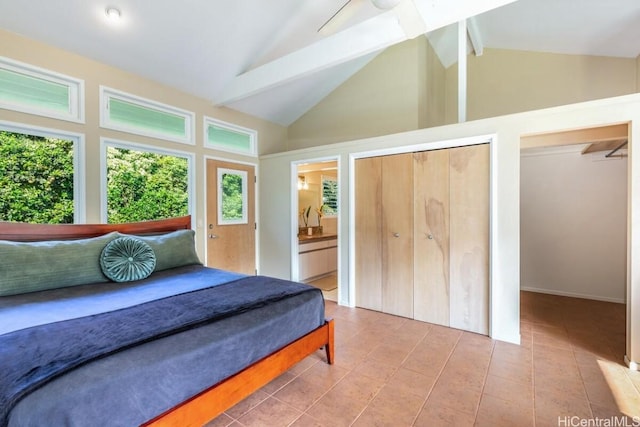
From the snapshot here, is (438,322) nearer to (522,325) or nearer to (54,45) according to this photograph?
(522,325)

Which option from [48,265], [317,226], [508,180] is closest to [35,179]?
[48,265]

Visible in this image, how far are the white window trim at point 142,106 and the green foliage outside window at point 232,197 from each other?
75cm

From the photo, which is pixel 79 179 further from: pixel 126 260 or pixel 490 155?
pixel 490 155

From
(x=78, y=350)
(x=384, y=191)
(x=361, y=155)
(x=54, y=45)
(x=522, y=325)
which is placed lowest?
(x=522, y=325)

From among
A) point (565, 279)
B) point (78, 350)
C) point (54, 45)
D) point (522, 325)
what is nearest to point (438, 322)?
point (522, 325)

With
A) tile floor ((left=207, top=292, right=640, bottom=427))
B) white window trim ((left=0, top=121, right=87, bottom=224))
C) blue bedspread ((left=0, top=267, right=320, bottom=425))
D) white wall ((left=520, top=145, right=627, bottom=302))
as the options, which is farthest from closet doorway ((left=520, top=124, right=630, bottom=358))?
white window trim ((left=0, top=121, right=87, bottom=224))

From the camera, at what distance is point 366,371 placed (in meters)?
2.25

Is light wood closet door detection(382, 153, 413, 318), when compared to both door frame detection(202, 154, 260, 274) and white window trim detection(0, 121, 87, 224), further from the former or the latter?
white window trim detection(0, 121, 87, 224)

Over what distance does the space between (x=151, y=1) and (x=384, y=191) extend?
9.96 feet

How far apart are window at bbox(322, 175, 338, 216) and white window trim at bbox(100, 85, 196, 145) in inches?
116

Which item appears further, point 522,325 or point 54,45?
point 522,325

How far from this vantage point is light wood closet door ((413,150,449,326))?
315 cm

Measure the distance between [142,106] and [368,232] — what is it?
315cm

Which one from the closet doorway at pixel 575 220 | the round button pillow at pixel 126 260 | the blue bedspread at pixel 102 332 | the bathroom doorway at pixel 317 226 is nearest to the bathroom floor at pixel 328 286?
the bathroom doorway at pixel 317 226
